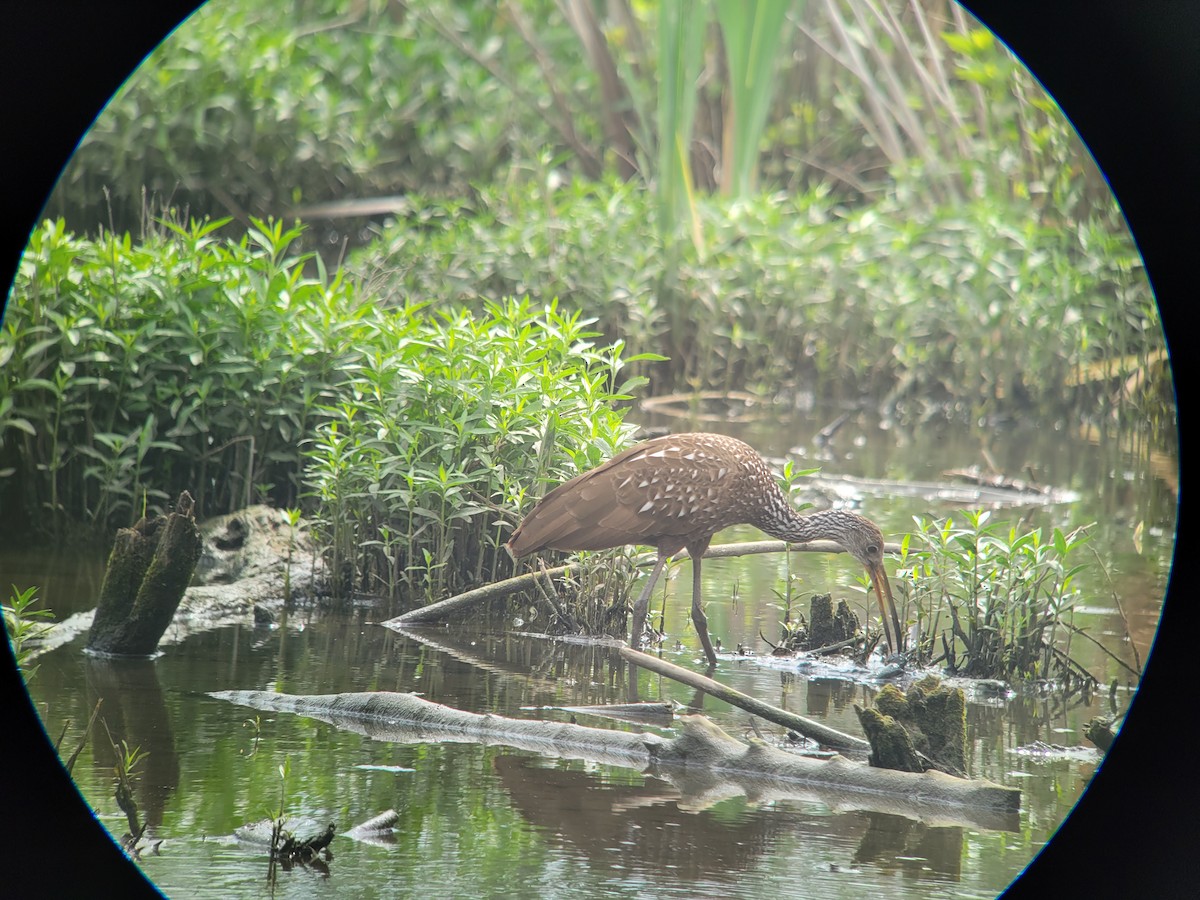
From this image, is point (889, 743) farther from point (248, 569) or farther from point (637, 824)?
point (248, 569)

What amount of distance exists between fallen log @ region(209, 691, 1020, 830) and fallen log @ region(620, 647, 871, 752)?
0.11m

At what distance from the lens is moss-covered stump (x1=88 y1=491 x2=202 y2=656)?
513 centimetres

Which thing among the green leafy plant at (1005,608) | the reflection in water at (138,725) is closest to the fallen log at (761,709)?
the green leafy plant at (1005,608)

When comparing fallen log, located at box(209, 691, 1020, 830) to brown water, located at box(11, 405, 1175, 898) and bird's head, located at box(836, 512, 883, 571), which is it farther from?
bird's head, located at box(836, 512, 883, 571)

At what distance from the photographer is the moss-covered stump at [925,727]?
14.6 ft

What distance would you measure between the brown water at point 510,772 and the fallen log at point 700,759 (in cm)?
5

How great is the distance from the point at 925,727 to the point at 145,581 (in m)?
2.93

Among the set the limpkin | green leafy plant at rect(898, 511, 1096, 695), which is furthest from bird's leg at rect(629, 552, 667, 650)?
green leafy plant at rect(898, 511, 1096, 695)

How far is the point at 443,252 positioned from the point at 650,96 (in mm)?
4240

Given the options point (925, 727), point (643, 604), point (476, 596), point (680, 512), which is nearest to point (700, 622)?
point (643, 604)

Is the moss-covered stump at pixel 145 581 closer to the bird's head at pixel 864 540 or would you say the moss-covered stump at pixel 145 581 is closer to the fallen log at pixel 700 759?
the fallen log at pixel 700 759

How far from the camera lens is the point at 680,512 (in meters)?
5.50

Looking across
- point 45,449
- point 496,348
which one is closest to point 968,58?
point 496,348

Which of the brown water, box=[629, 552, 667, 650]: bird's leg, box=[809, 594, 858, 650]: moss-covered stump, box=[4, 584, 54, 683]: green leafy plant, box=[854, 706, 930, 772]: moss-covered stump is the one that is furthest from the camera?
box=[809, 594, 858, 650]: moss-covered stump
